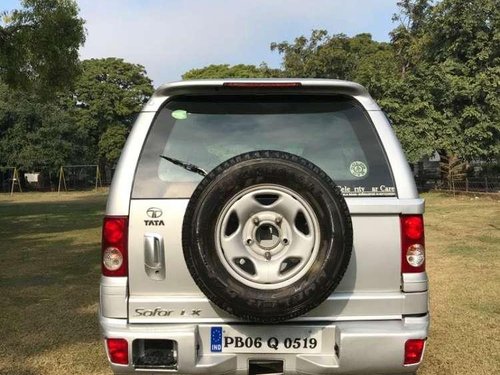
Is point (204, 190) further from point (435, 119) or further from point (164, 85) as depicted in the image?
point (435, 119)

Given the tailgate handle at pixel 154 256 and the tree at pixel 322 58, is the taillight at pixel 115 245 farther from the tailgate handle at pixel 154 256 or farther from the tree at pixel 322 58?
the tree at pixel 322 58

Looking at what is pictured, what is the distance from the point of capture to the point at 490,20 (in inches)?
941

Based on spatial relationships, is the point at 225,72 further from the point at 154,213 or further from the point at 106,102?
the point at 154,213

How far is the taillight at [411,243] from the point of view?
2.85m

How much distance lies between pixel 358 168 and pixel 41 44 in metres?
12.1

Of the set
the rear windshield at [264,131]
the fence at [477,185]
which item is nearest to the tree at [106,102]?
the fence at [477,185]

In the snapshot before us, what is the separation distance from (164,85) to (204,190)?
0.72 metres

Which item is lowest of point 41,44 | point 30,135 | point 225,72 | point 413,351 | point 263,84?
point 413,351

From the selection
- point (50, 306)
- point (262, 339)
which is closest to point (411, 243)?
point (262, 339)

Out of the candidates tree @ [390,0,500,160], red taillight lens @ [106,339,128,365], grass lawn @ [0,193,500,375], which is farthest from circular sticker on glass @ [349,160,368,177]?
tree @ [390,0,500,160]

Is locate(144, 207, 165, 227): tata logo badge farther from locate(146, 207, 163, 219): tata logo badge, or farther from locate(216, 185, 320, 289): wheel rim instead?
locate(216, 185, 320, 289): wheel rim

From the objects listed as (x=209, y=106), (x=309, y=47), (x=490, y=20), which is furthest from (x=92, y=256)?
(x=309, y=47)

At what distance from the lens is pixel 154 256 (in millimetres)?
2828

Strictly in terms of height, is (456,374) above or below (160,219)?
below
